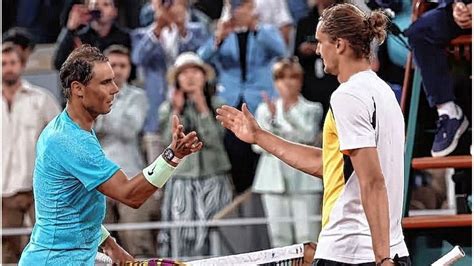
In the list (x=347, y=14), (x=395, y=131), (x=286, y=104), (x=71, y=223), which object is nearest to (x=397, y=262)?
(x=395, y=131)

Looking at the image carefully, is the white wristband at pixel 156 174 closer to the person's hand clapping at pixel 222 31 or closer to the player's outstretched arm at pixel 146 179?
the player's outstretched arm at pixel 146 179

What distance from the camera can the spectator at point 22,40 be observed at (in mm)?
9898

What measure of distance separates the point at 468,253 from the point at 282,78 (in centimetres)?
351

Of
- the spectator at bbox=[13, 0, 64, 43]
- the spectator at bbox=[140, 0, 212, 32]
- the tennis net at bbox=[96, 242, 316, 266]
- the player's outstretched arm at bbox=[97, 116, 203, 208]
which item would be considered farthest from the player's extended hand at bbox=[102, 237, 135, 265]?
the spectator at bbox=[13, 0, 64, 43]

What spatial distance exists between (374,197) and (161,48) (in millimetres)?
5757

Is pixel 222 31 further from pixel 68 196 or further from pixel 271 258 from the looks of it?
pixel 68 196

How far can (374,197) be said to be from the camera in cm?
405

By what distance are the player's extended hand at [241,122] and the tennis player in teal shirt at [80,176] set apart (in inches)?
17.0

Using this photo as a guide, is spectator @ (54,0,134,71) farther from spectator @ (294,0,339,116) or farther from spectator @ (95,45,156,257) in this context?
spectator @ (294,0,339,116)

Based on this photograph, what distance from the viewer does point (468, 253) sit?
604 cm

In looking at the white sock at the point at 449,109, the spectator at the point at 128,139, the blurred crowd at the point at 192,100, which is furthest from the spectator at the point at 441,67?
the spectator at the point at 128,139

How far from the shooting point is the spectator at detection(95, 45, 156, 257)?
376 inches

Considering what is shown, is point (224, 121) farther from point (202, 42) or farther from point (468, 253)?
point (202, 42)

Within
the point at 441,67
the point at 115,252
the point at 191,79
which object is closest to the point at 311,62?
the point at 191,79
